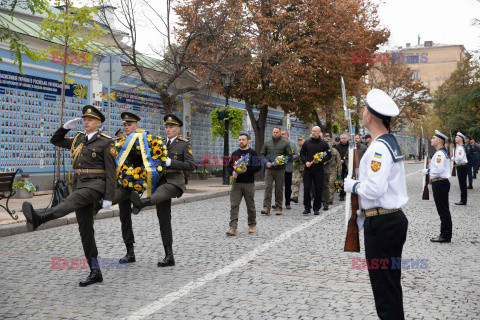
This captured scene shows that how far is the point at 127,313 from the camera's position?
4.69 metres

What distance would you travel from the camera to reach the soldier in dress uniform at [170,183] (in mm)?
6668

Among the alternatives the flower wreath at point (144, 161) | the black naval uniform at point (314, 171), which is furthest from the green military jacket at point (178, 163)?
the black naval uniform at point (314, 171)

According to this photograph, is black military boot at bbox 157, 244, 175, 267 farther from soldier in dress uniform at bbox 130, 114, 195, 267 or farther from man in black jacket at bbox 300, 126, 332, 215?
man in black jacket at bbox 300, 126, 332, 215

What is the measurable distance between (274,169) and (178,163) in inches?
213

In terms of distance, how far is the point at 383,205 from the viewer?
3.62 metres

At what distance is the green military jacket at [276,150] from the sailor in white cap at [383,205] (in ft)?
27.0

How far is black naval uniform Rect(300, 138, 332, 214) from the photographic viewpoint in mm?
12273

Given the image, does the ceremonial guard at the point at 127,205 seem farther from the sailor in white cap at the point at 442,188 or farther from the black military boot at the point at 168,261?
the sailor in white cap at the point at 442,188

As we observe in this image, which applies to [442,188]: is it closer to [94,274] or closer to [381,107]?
[381,107]

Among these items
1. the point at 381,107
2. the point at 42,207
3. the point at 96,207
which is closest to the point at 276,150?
the point at 42,207

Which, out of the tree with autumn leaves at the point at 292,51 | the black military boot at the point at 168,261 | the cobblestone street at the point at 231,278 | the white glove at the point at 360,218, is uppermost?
the tree with autumn leaves at the point at 292,51

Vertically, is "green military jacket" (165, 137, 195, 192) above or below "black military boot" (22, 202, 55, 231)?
above

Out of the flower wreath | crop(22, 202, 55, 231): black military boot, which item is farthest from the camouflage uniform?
crop(22, 202, 55, 231): black military boot

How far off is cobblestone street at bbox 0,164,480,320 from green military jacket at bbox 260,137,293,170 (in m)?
2.51
